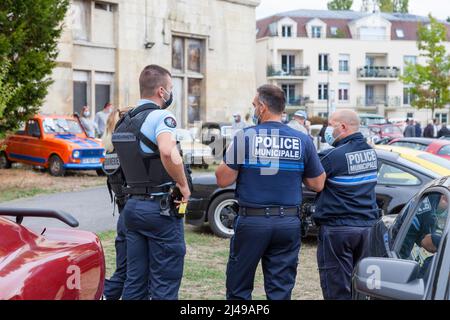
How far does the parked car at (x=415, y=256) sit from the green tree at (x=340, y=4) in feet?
294

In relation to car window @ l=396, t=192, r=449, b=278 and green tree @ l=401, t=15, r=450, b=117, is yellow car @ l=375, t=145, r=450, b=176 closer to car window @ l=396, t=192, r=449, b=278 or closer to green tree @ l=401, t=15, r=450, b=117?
car window @ l=396, t=192, r=449, b=278

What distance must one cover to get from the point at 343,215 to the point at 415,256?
5.64 ft

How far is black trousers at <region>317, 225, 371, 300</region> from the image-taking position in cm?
580

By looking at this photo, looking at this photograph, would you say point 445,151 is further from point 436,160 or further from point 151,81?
point 151,81

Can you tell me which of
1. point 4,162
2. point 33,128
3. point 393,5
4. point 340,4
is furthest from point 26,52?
point 393,5

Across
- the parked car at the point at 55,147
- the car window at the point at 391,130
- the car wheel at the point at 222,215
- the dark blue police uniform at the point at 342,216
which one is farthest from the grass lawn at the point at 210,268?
the car window at the point at 391,130

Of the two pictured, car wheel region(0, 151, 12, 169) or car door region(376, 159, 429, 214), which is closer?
car door region(376, 159, 429, 214)

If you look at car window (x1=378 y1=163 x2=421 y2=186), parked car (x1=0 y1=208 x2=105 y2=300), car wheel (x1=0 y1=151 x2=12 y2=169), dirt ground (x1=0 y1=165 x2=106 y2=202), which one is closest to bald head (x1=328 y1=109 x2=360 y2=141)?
parked car (x1=0 y1=208 x2=105 y2=300)

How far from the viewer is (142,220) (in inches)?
205

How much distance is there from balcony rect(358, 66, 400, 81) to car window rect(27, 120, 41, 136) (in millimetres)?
55948

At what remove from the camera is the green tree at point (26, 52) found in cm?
1639

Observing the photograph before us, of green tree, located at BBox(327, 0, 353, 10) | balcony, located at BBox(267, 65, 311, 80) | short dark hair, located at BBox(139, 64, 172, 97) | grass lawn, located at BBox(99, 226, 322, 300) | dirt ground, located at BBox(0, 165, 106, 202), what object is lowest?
grass lawn, located at BBox(99, 226, 322, 300)

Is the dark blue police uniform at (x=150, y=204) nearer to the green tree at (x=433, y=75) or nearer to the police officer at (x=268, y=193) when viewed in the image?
the police officer at (x=268, y=193)
